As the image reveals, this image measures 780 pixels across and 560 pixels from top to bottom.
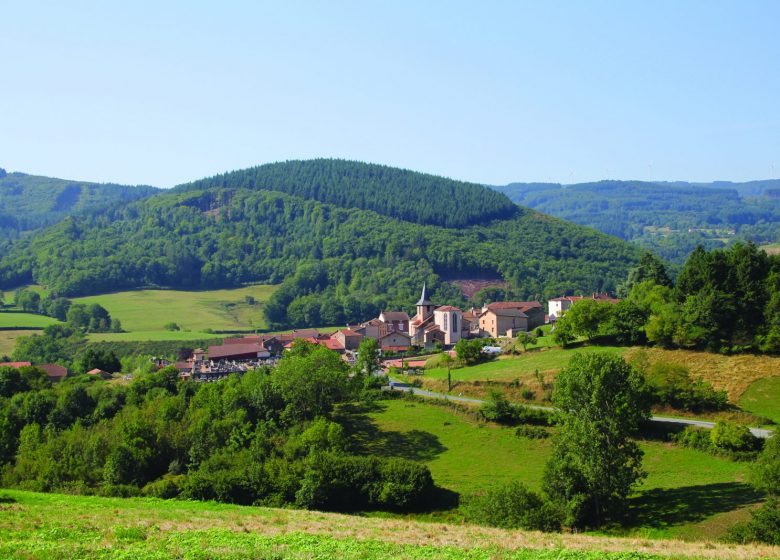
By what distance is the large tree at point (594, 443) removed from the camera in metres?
33.3

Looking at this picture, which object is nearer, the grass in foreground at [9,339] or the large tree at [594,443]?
the large tree at [594,443]

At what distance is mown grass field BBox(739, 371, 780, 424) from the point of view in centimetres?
4558

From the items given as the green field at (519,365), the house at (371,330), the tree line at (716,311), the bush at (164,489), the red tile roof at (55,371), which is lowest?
the bush at (164,489)

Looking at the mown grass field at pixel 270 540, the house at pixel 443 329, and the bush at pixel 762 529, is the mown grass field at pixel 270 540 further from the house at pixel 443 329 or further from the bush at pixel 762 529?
the house at pixel 443 329

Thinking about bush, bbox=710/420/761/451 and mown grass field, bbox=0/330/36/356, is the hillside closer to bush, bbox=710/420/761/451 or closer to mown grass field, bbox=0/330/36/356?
mown grass field, bbox=0/330/36/356

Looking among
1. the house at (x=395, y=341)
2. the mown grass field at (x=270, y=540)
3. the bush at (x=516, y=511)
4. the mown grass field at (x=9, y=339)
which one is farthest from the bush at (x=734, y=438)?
the mown grass field at (x=9, y=339)

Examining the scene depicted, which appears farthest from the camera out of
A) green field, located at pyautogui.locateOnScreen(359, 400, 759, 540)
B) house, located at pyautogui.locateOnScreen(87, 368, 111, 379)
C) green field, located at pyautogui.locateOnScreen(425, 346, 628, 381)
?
house, located at pyautogui.locateOnScreen(87, 368, 111, 379)

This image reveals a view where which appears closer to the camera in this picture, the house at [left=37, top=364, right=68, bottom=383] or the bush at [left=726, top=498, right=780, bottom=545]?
the bush at [left=726, top=498, right=780, bottom=545]

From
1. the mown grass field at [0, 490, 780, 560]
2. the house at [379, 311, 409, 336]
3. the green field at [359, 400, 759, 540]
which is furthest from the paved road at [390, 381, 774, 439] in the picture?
the house at [379, 311, 409, 336]

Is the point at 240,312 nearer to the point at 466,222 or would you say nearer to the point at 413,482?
the point at 466,222

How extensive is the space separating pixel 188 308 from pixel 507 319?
228ft

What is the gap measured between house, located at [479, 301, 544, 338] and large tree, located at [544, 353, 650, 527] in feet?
166

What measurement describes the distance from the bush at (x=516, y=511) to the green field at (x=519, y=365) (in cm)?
2482

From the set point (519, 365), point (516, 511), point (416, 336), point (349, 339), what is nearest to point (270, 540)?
point (516, 511)
